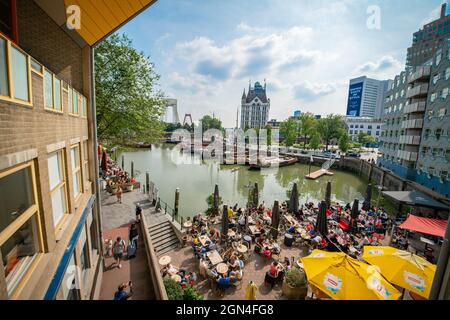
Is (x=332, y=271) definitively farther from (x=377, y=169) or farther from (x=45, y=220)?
(x=377, y=169)

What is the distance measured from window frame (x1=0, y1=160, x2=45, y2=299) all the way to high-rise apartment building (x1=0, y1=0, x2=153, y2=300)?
1cm

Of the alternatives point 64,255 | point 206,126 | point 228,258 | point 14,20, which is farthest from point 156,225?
point 206,126

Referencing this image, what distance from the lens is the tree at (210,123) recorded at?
102m

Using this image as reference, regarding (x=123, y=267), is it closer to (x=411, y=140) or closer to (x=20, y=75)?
(x=20, y=75)

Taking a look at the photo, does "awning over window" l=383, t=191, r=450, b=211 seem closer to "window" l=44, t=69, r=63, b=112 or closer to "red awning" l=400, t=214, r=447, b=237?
"red awning" l=400, t=214, r=447, b=237

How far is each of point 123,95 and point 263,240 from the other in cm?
1394

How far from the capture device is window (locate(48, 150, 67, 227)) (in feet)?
14.1

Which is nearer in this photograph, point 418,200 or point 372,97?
point 418,200

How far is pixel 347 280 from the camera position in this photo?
5.92 metres

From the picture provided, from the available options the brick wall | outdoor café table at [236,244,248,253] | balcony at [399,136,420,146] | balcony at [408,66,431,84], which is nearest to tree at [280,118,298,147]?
balcony at [399,136,420,146]

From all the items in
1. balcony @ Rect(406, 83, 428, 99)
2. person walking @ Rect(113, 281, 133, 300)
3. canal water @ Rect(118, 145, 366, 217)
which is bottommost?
canal water @ Rect(118, 145, 366, 217)

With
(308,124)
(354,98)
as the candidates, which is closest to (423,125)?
(308,124)
